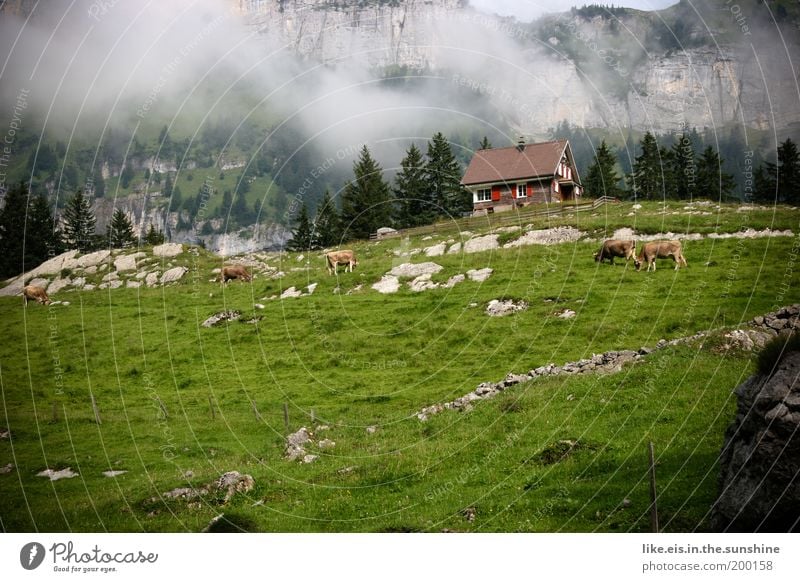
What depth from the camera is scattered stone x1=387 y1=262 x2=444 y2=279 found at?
42.1 m

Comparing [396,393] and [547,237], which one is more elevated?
[547,237]

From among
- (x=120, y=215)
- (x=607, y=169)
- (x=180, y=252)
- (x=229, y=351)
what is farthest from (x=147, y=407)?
(x=607, y=169)

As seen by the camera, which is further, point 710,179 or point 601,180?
point 601,180

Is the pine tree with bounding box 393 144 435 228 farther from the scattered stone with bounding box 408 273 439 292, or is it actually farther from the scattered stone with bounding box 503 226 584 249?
the scattered stone with bounding box 408 273 439 292

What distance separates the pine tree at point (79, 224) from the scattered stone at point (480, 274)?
55278 millimetres

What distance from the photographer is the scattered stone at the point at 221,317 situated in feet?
129

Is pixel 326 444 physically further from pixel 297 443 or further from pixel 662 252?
pixel 662 252

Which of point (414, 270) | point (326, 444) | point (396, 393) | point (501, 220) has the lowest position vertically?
point (396, 393)

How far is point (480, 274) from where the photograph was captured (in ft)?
130

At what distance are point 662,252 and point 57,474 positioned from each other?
31893 mm

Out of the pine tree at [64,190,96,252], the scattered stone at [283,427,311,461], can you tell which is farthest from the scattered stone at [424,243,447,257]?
the pine tree at [64,190,96,252]

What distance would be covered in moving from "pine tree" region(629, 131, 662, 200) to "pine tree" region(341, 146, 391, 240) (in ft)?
108

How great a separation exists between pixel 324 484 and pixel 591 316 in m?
17.9

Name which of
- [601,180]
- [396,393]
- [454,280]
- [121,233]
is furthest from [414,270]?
[121,233]
